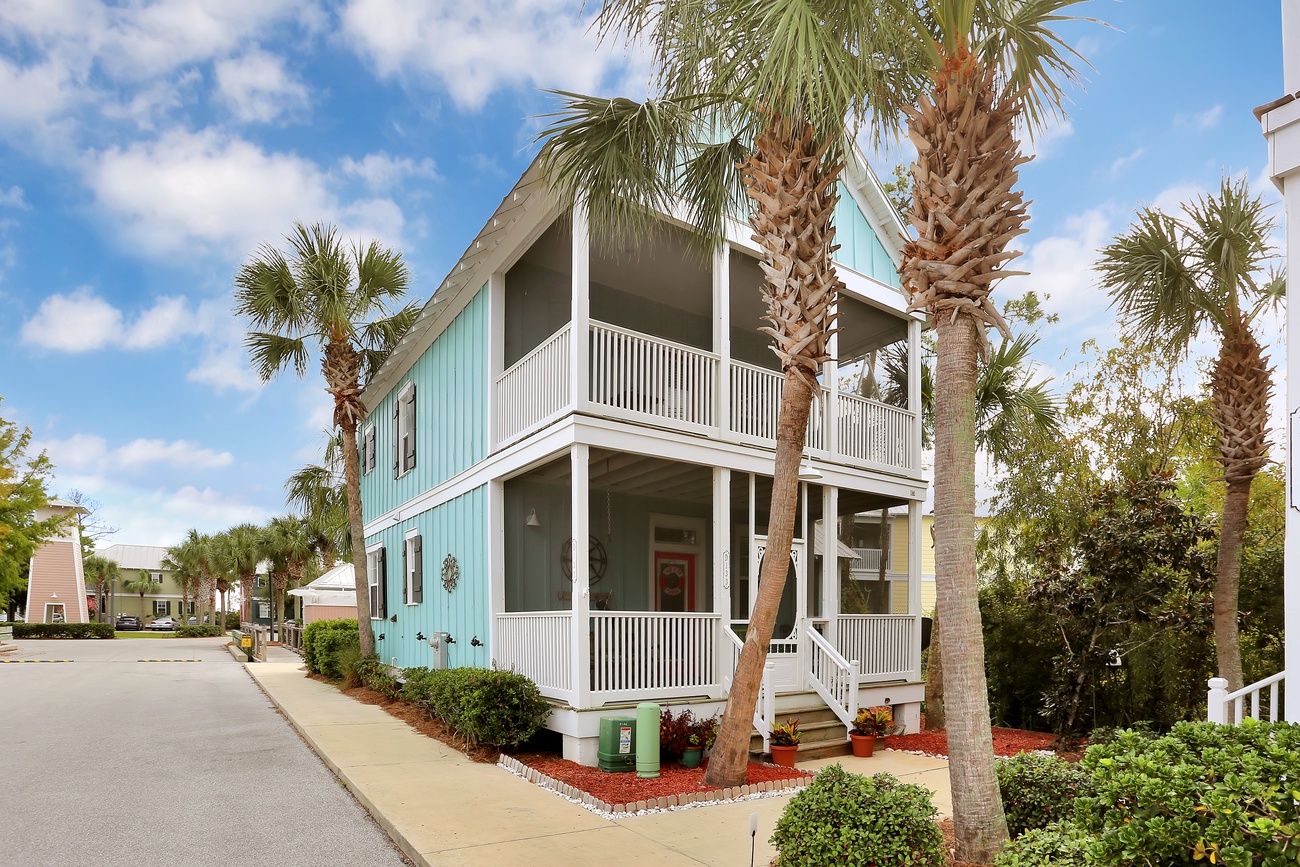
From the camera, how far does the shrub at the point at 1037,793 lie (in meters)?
5.34

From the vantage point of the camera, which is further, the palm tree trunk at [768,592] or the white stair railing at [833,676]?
the white stair railing at [833,676]

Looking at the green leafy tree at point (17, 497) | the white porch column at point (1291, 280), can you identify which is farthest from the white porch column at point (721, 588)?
the green leafy tree at point (17, 497)

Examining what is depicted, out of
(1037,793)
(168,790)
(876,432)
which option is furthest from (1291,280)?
(168,790)

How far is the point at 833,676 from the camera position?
1098 centimetres

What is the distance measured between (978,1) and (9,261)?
33390 mm

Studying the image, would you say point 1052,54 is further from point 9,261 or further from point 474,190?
point 9,261

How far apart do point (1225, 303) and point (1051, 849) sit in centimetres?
769

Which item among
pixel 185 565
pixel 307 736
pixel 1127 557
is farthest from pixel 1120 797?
pixel 185 565

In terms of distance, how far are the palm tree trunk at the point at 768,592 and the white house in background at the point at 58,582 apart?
51.7 m

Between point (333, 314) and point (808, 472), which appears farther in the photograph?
point (333, 314)

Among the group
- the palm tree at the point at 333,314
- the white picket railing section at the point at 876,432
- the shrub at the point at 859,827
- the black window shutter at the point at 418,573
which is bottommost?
the shrub at the point at 859,827

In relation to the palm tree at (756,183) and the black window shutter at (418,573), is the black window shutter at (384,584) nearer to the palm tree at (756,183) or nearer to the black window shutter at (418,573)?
the black window shutter at (418,573)

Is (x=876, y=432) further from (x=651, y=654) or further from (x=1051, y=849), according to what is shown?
(x=1051, y=849)

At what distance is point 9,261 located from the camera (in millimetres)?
29047
